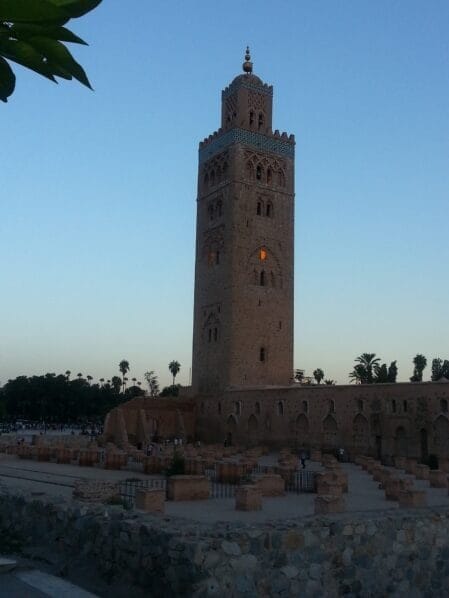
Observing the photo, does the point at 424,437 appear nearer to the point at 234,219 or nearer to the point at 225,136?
the point at 234,219

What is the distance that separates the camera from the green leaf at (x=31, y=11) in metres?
1.68

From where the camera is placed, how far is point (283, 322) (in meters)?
36.6

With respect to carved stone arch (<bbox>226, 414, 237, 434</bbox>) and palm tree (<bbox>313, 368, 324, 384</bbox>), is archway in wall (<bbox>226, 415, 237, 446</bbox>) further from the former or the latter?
palm tree (<bbox>313, 368, 324, 384</bbox>)

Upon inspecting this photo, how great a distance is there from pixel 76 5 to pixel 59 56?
0.26 m

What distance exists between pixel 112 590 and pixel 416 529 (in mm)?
3748

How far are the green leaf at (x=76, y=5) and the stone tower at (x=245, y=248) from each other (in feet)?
108

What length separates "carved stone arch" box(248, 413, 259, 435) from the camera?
31750 mm

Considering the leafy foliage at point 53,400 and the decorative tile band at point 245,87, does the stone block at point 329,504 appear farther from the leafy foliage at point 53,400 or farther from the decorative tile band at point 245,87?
the leafy foliage at point 53,400

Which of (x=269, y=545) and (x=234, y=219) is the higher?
(x=234, y=219)

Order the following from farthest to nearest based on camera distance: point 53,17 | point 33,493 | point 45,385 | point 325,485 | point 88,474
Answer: point 45,385, point 88,474, point 325,485, point 33,493, point 53,17

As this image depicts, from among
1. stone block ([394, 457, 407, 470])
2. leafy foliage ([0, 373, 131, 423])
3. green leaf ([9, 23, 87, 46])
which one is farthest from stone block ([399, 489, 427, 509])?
leafy foliage ([0, 373, 131, 423])

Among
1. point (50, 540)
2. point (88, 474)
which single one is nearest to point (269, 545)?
point (50, 540)

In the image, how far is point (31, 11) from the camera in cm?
169

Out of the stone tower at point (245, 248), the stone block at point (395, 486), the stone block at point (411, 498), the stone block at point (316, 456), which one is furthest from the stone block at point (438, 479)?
the stone tower at point (245, 248)
